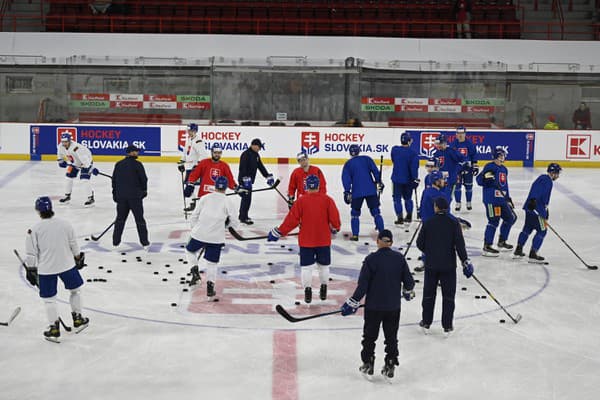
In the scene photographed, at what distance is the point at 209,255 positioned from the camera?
28.9 feet

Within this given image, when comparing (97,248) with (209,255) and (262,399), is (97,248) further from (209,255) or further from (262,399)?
(262,399)

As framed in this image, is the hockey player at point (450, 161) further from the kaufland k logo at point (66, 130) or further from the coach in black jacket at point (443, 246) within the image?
the kaufland k logo at point (66, 130)

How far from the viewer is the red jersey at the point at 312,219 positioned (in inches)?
331

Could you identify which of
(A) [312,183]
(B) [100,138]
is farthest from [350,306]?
(B) [100,138]

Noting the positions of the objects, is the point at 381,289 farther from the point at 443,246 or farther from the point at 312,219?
the point at 312,219

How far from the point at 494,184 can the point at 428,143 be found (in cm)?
1084

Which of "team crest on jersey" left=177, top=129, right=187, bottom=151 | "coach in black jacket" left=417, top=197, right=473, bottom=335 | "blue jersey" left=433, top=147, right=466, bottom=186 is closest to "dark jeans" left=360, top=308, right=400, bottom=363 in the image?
"coach in black jacket" left=417, top=197, right=473, bottom=335

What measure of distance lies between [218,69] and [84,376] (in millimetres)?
16228

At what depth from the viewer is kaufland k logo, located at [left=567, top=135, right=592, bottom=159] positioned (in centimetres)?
2175

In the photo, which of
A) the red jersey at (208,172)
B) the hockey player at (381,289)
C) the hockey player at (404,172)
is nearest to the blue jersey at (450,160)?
the hockey player at (404,172)

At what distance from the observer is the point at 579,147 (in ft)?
71.4

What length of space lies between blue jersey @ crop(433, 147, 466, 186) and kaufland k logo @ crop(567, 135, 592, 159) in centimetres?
886

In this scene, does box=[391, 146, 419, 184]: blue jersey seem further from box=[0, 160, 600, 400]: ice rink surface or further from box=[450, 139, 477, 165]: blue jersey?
box=[450, 139, 477, 165]: blue jersey

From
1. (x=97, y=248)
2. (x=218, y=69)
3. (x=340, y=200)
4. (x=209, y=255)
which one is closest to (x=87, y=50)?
(x=218, y=69)
